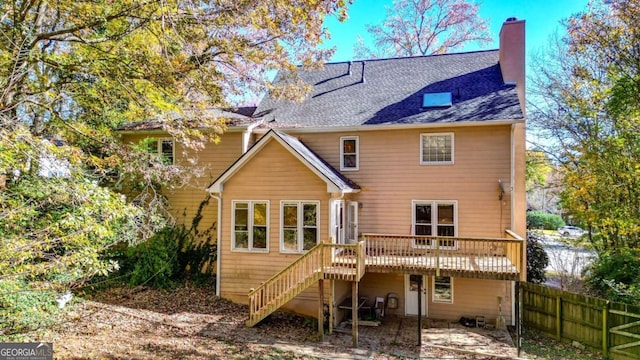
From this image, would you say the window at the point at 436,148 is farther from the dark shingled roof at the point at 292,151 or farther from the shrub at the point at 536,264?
the shrub at the point at 536,264

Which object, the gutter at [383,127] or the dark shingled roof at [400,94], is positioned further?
the dark shingled roof at [400,94]

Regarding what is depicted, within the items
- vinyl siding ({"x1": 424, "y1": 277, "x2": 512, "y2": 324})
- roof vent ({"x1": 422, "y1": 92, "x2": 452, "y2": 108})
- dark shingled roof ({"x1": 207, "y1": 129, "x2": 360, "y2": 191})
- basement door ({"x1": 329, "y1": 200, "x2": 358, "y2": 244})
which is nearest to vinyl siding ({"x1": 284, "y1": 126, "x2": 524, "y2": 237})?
basement door ({"x1": 329, "y1": 200, "x2": 358, "y2": 244})

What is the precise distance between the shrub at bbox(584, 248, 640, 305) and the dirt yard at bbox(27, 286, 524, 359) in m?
4.40

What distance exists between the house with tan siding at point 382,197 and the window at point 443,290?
0.11 feet

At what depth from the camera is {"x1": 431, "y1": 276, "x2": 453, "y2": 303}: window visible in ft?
40.4

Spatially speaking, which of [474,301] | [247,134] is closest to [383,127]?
[247,134]

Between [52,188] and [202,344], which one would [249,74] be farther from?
[202,344]

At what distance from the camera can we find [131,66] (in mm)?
9078

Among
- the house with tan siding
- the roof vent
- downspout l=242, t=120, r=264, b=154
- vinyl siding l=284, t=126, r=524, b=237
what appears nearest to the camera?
the house with tan siding

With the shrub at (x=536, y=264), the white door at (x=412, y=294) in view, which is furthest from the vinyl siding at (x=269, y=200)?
the shrub at (x=536, y=264)

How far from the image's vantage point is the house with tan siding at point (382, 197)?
10.9m

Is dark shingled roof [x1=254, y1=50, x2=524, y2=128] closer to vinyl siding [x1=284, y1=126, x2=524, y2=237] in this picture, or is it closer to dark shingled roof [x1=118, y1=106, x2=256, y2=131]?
vinyl siding [x1=284, y1=126, x2=524, y2=237]

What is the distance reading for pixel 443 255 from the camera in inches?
436

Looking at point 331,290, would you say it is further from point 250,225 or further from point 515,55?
point 515,55
